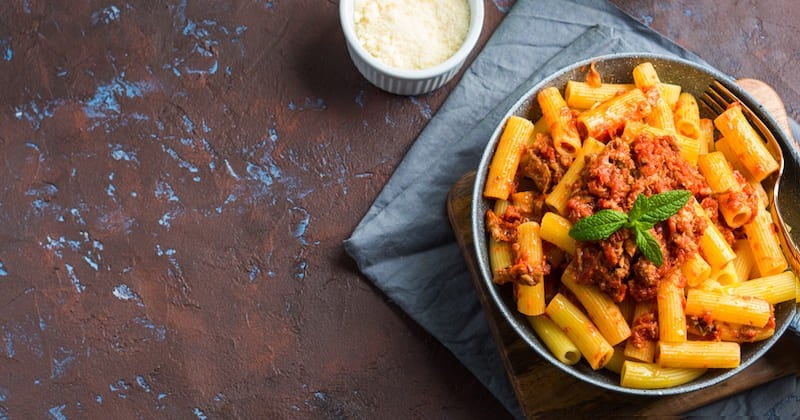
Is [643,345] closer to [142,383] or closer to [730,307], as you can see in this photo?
[730,307]

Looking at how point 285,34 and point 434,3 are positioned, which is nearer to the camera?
point 434,3

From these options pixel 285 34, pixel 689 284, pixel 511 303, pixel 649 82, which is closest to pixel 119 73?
pixel 285 34

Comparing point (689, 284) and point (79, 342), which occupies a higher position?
point (689, 284)

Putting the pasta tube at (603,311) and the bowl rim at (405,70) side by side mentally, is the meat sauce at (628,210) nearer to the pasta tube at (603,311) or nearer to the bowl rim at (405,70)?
the pasta tube at (603,311)

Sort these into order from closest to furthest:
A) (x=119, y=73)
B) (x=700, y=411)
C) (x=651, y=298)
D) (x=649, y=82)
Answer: (x=651, y=298) → (x=649, y=82) → (x=700, y=411) → (x=119, y=73)

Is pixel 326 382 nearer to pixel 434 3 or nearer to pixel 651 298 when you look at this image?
pixel 651 298

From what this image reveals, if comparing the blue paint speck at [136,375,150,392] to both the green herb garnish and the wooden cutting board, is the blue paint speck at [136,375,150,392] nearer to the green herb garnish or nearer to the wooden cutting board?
the wooden cutting board

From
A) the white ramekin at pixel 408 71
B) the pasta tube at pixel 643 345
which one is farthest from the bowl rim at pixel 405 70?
the pasta tube at pixel 643 345

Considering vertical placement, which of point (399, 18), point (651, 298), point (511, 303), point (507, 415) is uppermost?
point (399, 18)
